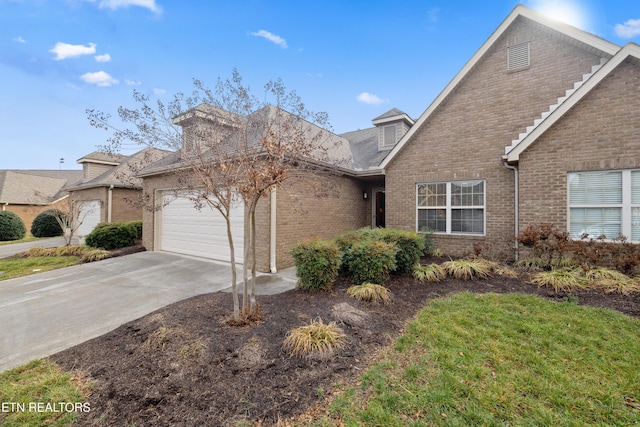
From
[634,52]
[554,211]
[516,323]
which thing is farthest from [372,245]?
[634,52]

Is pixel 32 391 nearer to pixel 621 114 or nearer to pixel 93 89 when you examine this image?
pixel 93 89

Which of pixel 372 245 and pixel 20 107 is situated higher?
pixel 20 107

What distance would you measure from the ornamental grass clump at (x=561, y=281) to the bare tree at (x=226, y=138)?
5571 millimetres

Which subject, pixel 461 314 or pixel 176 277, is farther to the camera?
pixel 176 277

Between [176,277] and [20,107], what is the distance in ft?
38.6

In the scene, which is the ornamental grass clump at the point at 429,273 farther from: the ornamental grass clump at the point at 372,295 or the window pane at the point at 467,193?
the window pane at the point at 467,193

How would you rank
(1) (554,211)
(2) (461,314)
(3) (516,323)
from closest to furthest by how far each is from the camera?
1. (3) (516,323)
2. (2) (461,314)
3. (1) (554,211)

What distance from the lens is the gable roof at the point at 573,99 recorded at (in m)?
6.41

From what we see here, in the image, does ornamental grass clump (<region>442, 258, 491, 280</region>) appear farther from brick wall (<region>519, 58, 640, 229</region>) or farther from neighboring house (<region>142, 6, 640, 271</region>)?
brick wall (<region>519, 58, 640, 229</region>)

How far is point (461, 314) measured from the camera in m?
4.53

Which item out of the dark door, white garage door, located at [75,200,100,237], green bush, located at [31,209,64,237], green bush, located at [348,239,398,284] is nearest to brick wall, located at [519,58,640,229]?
green bush, located at [348,239,398,284]

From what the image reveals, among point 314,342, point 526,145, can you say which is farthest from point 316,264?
point 526,145

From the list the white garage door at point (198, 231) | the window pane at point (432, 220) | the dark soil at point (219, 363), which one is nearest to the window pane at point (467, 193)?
the window pane at point (432, 220)

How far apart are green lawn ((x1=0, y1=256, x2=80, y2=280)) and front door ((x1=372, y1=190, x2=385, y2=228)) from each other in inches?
462
